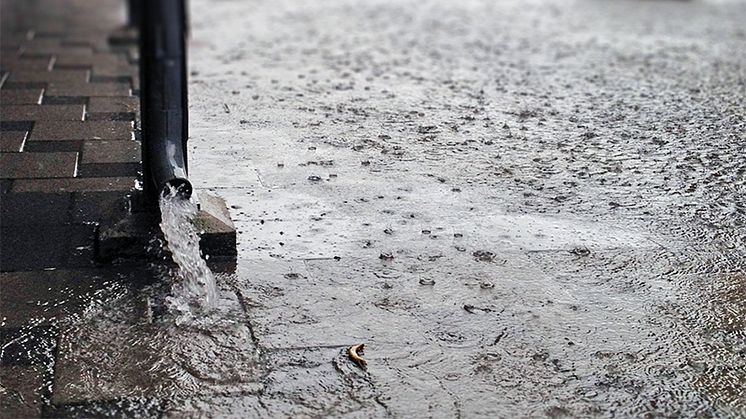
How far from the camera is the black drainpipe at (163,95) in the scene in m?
4.54

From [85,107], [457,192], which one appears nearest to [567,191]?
[457,192]

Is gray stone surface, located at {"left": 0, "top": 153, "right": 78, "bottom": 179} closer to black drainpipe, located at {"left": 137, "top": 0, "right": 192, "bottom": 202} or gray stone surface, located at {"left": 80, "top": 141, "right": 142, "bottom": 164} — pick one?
gray stone surface, located at {"left": 80, "top": 141, "right": 142, "bottom": 164}

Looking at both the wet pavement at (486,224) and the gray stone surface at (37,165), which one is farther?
the gray stone surface at (37,165)

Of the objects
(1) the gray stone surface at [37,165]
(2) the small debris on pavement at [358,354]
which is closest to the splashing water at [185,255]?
(2) the small debris on pavement at [358,354]

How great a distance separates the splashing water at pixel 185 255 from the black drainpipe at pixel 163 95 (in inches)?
2.7

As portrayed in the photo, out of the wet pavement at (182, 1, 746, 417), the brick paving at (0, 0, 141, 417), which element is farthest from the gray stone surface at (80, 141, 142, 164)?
the wet pavement at (182, 1, 746, 417)

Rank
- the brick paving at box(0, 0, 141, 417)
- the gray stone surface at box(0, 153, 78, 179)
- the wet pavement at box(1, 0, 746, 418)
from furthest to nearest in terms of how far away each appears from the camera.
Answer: the gray stone surface at box(0, 153, 78, 179), the brick paving at box(0, 0, 141, 417), the wet pavement at box(1, 0, 746, 418)

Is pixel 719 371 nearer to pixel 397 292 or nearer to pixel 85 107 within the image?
pixel 397 292

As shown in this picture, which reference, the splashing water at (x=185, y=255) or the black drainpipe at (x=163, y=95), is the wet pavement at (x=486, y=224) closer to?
the splashing water at (x=185, y=255)

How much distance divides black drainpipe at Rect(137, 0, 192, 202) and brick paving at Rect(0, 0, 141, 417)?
0.42 metres

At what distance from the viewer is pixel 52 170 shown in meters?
6.28

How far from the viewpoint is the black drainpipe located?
454 cm

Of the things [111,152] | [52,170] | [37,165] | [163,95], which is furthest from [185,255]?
[111,152]

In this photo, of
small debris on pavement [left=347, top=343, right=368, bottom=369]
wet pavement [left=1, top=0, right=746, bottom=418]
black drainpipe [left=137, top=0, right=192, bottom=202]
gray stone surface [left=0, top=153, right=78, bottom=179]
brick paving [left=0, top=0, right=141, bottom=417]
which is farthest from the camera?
gray stone surface [left=0, top=153, right=78, bottom=179]
